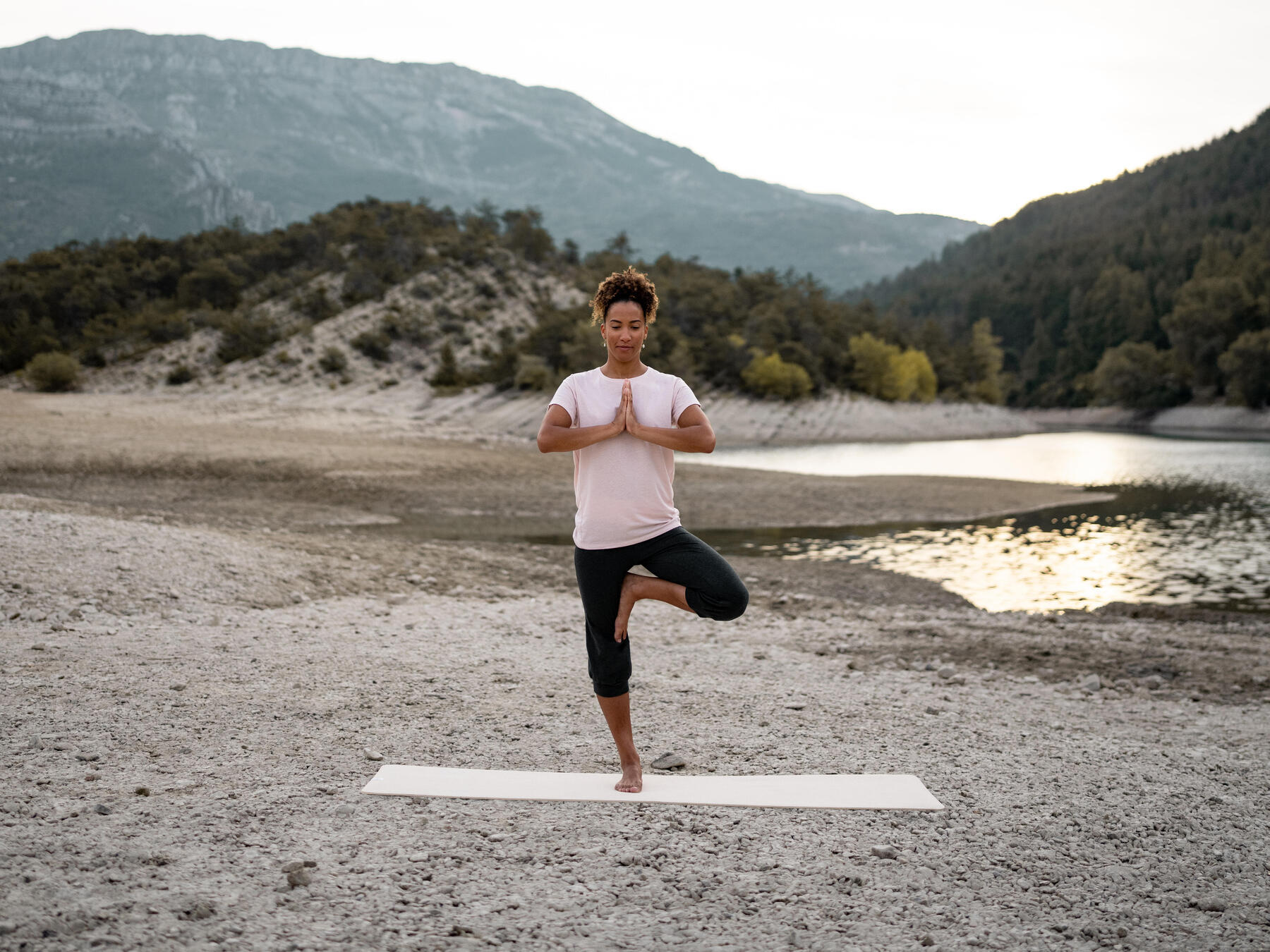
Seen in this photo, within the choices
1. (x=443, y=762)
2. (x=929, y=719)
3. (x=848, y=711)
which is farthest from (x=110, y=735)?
(x=929, y=719)

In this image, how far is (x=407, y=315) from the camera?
71.2 metres

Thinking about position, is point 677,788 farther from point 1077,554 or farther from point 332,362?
point 332,362

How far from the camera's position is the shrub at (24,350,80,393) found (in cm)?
5441

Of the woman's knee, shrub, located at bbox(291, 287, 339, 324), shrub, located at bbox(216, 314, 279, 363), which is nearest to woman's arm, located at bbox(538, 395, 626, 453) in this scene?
the woman's knee

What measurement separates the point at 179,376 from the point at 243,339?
5.58 m

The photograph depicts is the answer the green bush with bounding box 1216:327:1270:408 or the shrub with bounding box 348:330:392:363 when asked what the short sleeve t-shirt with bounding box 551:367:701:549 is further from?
the green bush with bounding box 1216:327:1270:408

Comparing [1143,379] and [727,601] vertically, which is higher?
[1143,379]

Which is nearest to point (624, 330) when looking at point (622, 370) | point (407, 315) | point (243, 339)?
point (622, 370)

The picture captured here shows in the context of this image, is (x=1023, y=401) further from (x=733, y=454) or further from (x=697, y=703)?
(x=697, y=703)

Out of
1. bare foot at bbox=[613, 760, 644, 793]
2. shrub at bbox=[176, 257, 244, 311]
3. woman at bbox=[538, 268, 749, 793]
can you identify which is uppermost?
shrub at bbox=[176, 257, 244, 311]

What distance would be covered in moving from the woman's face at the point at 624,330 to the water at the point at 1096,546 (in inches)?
461

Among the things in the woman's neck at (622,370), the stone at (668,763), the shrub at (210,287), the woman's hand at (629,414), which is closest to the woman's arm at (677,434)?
the woman's hand at (629,414)

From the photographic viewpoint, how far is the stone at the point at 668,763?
505cm

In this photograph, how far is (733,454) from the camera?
50.9 meters
